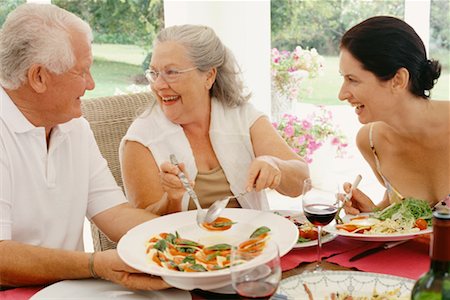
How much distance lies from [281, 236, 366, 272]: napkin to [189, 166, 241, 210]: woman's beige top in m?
0.62

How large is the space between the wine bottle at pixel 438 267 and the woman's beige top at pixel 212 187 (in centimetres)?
122

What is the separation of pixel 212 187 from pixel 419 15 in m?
2.93

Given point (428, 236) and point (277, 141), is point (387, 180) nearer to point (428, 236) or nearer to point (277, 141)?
point (277, 141)

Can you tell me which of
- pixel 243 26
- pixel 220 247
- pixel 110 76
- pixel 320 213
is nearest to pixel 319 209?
pixel 320 213

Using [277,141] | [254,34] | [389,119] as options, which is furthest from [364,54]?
[254,34]

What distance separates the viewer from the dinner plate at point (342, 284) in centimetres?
134

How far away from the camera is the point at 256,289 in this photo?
1.14m

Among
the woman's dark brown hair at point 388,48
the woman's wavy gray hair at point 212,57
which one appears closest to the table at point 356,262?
the woman's dark brown hair at point 388,48

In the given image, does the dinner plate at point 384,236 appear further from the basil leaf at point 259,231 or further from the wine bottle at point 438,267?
the wine bottle at point 438,267

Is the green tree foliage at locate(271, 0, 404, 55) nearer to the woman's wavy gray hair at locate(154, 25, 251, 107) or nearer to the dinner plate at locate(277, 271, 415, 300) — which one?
the woman's wavy gray hair at locate(154, 25, 251, 107)

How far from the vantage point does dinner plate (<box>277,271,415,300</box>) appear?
1.34 m

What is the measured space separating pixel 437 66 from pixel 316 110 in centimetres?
298

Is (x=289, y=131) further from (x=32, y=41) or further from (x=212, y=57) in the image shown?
(x=32, y=41)

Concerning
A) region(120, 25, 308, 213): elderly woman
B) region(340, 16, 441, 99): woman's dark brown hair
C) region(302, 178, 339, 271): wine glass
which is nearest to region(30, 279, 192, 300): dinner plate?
region(302, 178, 339, 271): wine glass
